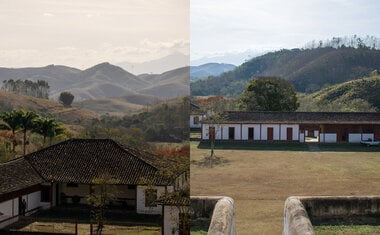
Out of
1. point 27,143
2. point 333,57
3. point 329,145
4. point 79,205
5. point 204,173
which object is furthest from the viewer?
point 333,57

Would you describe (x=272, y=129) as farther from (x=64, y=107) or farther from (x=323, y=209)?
(x=323, y=209)

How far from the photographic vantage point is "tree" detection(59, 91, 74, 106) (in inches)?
427

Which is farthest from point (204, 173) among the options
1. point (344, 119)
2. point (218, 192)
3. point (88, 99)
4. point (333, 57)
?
point (333, 57)

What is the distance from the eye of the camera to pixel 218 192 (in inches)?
391

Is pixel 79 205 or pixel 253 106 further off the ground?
pixel 253 106

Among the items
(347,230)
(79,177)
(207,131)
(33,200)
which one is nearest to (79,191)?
(79,177)

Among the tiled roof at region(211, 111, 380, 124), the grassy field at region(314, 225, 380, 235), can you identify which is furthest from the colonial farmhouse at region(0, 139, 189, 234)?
the tiled roof at region(211, 111, 380, 124)

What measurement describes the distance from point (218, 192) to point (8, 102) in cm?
479

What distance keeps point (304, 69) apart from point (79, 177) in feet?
151

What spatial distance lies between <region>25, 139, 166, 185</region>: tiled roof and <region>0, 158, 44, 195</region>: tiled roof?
6.2 inches

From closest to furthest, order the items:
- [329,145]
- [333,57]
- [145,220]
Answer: [145,220], [329,145], [333,57]

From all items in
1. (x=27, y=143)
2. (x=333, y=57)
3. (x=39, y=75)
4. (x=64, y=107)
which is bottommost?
(x=27, y=143)

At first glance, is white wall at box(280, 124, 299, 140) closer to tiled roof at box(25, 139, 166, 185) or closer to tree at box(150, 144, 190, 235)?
tiled roof at box(25, 139, 166, 185)

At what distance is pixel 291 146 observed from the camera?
18094mm
